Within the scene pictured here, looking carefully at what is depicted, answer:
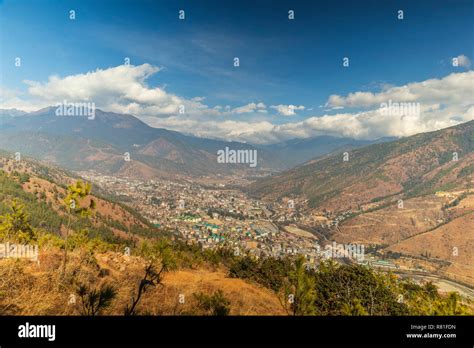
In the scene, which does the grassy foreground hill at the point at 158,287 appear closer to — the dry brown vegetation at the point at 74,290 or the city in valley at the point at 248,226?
the dry brown vegetation at the point at 74,290

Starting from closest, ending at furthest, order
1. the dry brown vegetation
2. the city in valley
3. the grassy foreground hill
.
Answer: the dry brown vegetation, the grassy foreground hill, the city in valley

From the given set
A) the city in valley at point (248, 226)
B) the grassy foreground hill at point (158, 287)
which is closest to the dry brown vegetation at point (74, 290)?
the grassy foreground hill at point (158, 287)

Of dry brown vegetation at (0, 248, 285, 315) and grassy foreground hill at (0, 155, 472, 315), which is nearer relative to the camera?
dry brown vegetation at (0, 248, 285, 315)

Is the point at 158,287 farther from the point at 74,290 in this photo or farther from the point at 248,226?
the point at 248,226

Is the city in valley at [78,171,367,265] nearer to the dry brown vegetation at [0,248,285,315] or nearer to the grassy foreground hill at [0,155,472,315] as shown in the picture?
the grassy foreground hill at [0,155,472,315]

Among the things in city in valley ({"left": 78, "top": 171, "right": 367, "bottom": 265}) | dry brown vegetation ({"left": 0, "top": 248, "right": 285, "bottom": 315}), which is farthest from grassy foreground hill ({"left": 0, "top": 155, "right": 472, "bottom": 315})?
city in valley ({"left": 78, "top": 171, "right": 367, "bottom": 265})

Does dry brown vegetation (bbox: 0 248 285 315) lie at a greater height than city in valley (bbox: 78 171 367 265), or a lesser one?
greater

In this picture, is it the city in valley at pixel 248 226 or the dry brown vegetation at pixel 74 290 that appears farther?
the city in valley at pixel 248 226

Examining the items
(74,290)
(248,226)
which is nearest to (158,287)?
(74,290)

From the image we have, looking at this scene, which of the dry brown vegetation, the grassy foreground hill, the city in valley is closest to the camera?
the dry brown vegetation

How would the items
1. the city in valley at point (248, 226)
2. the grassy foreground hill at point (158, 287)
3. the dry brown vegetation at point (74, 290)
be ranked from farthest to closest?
the city in valley at point (248, 226) < the grassy foreground hill at point (158, 287) < the dry brown vegetation at point (74, 290)
